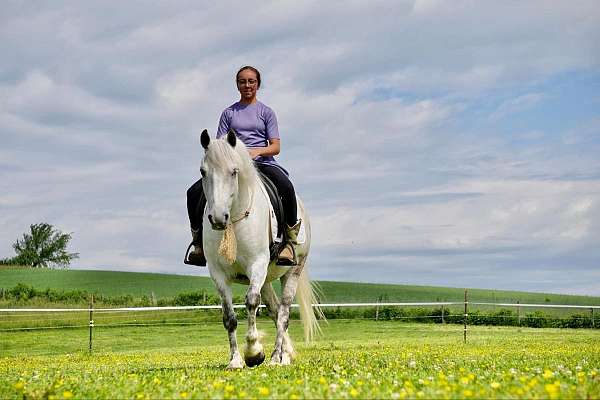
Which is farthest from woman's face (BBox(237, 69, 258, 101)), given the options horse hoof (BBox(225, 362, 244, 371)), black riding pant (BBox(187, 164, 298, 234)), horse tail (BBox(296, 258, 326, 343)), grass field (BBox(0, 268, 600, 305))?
grass field (BBox(0, 268, 600, 305))

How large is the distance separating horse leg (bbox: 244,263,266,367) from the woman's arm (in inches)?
74.0

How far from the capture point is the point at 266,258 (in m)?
10.8

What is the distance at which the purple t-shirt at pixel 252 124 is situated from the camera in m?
11.6

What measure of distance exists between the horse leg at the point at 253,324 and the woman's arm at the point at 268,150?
1.88 metres

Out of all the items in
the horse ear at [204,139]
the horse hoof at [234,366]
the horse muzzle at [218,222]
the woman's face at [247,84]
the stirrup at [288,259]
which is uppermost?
the woman's face at [247,84]

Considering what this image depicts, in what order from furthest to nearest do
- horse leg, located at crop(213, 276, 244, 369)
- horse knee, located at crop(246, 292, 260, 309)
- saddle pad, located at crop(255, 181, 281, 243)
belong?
saddle pad, located at crop(255, 181, 281, 243), horse leg, located at crop(213, 276, 244, 369), horse knee, located at crop(246, 292, 260, 309)

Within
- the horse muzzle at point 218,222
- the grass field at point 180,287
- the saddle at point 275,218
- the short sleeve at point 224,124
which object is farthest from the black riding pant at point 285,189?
the grass field at point 180,287

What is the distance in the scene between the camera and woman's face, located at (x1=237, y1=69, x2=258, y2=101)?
11.8 m

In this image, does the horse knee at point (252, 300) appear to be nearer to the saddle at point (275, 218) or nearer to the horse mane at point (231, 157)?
the saddle at point (275, 218)

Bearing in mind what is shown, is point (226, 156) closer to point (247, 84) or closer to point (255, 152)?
point (255, 152)

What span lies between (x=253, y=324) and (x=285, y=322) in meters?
1.85

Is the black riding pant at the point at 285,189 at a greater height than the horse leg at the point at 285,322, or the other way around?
the black riding pant at the point at 285,189

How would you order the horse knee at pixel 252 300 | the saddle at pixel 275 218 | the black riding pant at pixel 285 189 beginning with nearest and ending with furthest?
1. the horse knee at pixel 252 300
2. the saddle at pixel 275 218
3. the black riding pant at pixel 285 189

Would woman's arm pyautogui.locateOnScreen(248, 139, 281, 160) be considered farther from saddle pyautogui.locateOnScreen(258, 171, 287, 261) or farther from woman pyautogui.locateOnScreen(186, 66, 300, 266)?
saddle pyautogui.locateOnScreen(258, 171, 287, 261)
